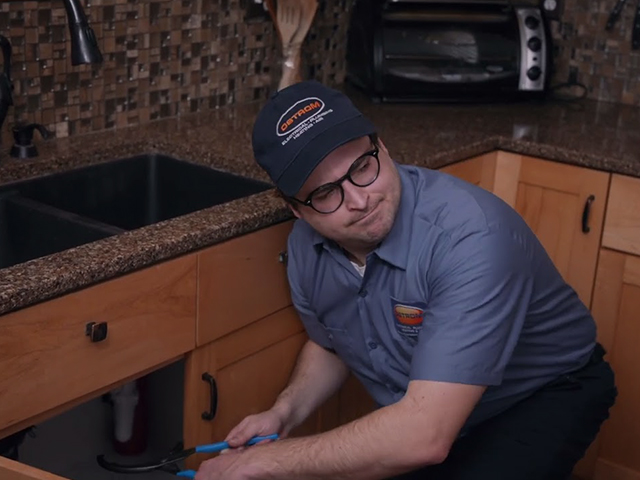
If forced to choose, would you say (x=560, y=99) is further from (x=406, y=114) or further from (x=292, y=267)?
(x=292, y=267)

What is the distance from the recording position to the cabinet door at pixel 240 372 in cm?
186

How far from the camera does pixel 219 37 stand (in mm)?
2576

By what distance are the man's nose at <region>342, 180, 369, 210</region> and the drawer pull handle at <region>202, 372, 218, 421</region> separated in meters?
0.47

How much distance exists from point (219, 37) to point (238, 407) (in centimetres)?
103

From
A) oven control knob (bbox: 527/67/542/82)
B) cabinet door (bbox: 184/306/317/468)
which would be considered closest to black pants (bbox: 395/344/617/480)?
cabinet door (bbox: 184/306/317/468)

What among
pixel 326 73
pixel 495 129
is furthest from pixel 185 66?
pixel 495 129

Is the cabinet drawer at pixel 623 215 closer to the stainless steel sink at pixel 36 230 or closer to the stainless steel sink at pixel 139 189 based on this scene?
the stainless steel sink at pixel 139 189

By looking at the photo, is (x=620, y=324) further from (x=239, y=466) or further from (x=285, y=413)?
(x=239, y=466)

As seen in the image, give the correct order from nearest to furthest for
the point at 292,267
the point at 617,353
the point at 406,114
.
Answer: the point at 292,267
the point at 617,353
the point at 406,114

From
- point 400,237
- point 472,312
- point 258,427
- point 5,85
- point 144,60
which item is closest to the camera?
point 472,312

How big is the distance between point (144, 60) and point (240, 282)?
0.78m

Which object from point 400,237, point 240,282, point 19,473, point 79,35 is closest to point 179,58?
point 79,35

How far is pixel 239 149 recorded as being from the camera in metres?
2.23

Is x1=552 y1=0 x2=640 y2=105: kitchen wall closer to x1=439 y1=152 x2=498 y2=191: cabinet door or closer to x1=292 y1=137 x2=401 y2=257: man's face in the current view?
x1=439 y1=152 x2=498 y2=191: cabinet door
